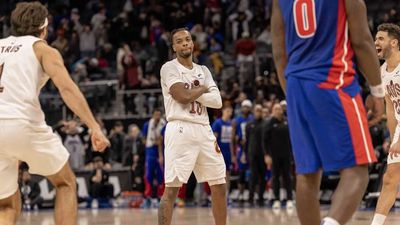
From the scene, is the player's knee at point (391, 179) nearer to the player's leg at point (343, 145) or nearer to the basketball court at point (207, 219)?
the basketball court at point (207, 219)

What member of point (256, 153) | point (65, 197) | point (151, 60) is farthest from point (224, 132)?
point (65, 197)

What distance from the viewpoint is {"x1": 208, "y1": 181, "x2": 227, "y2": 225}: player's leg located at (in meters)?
9.65

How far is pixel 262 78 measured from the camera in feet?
77.2

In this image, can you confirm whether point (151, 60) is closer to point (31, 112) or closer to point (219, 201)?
point (219, 201)

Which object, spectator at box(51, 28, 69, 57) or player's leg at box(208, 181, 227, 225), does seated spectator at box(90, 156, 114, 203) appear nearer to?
spectator at box(51, 28, 69, 57)

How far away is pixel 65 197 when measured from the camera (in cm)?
735

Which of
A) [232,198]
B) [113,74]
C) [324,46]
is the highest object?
[324,46]

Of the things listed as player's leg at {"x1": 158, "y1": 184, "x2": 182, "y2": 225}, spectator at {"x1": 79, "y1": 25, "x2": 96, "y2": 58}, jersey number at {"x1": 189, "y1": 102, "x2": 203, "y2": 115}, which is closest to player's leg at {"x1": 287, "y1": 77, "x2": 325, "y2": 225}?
player's leg at {"x1": 158, "y1": 184, "x2": 182, "y2": 225}

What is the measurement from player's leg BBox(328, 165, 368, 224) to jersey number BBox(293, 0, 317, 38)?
3.23ft

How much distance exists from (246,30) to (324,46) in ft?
71.2

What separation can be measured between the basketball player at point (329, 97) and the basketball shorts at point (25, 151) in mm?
2119

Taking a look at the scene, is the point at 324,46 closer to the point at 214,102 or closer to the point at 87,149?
the point at 214,102

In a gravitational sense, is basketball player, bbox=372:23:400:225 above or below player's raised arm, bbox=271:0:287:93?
below

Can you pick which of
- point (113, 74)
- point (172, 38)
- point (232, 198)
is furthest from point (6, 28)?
point (172, 38)
